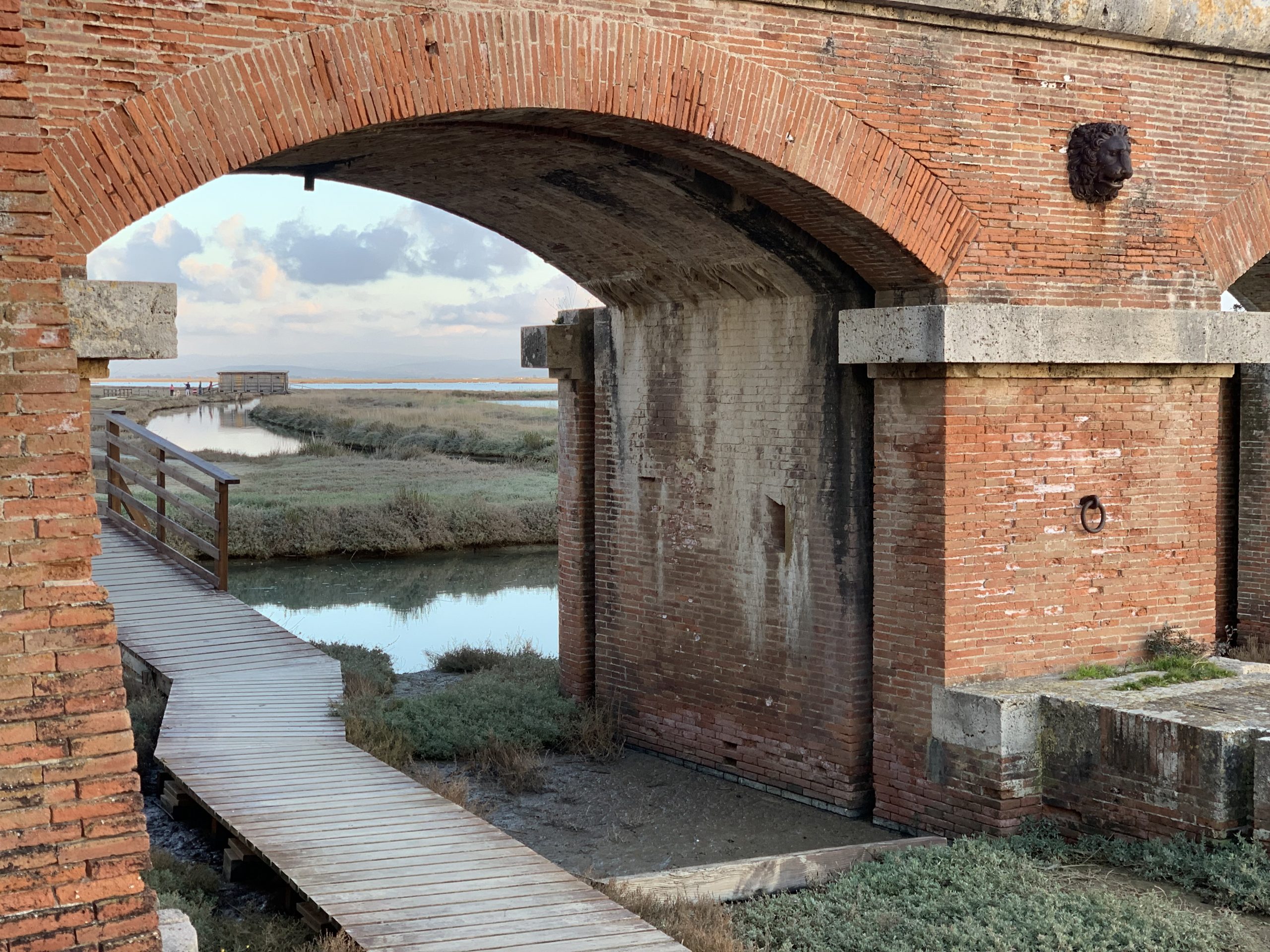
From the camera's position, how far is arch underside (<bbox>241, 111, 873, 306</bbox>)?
25.4 ft

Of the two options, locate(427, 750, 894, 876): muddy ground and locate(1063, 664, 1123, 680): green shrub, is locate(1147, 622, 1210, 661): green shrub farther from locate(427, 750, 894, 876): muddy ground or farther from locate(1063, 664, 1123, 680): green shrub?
locate(427, 750, 894, 876): muddy ground

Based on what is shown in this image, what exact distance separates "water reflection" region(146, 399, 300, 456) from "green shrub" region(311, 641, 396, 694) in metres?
15.9

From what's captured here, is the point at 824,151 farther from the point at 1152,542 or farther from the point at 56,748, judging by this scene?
the point at 56,748

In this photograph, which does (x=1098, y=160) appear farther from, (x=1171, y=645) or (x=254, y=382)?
(x=254, y=382)

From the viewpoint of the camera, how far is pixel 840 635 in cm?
888

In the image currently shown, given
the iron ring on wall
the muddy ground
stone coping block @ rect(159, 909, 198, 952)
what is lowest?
the muddy ground

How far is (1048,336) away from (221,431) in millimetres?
46759

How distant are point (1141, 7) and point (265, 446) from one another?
35.5 metres

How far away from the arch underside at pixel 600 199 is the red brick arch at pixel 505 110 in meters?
0.35

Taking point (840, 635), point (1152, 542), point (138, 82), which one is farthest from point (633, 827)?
point (138, 82)

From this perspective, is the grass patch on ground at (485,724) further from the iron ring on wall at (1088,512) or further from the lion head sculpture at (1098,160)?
the lion head sculpture at (1098,160)

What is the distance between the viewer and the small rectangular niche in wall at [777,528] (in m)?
9.36

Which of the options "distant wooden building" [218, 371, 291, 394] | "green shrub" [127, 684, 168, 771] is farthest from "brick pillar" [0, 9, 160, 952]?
"distant wooden building" [218, 371, 291, 394]

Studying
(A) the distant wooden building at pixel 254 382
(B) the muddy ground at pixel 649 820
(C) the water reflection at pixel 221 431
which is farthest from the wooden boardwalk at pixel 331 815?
(A) the distant wooden building at pixel 254 382
